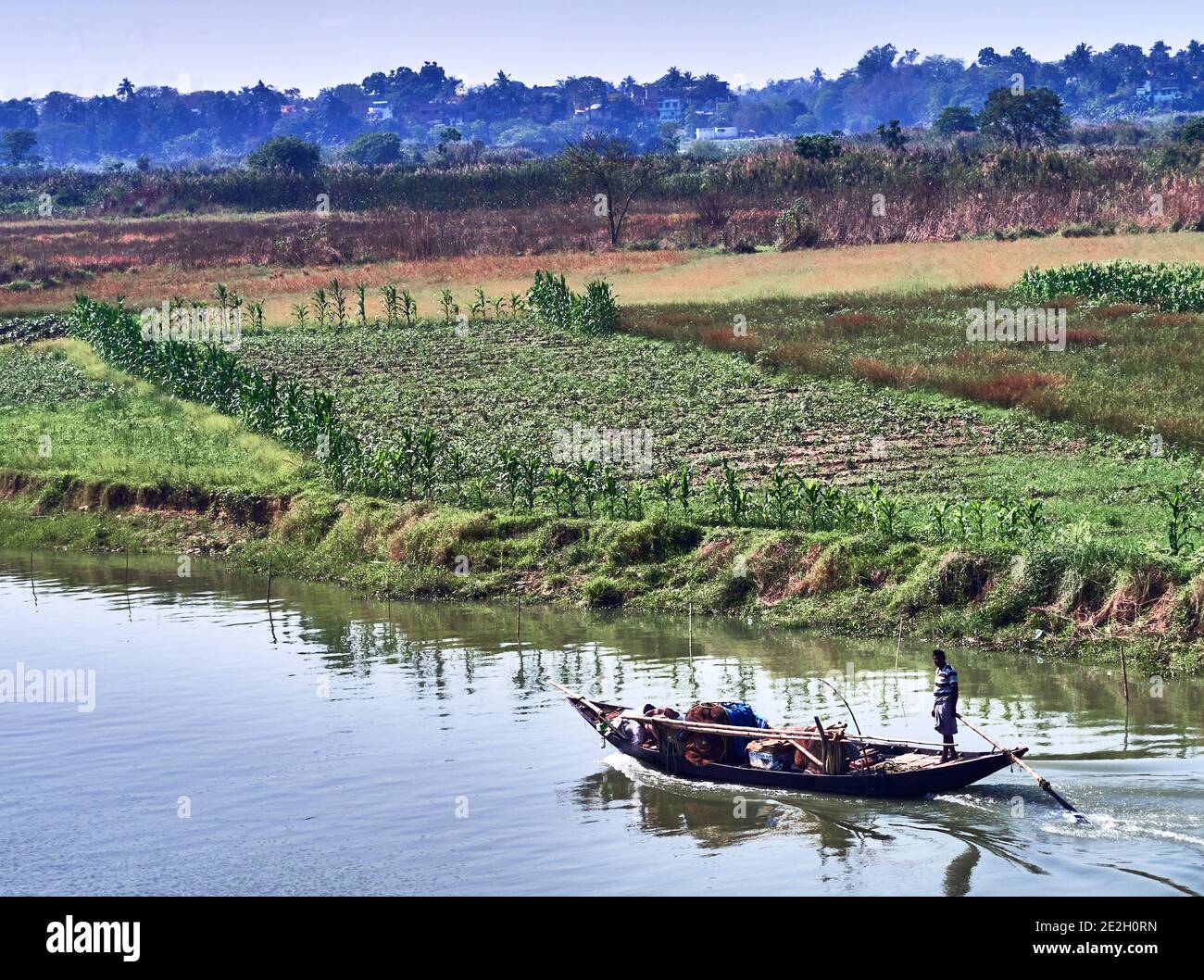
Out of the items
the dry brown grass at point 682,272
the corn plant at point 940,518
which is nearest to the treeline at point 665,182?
the dry brown grass at point 682,272

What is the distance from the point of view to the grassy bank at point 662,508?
28156 millimetres

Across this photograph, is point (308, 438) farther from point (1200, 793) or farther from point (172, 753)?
point (1200, 793)

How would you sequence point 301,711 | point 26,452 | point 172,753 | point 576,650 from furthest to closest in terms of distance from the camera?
point 26,452
point 576,650
point 301,711
point 172,753

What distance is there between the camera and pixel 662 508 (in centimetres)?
3438

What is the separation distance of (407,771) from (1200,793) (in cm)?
1071

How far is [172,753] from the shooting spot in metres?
24.3

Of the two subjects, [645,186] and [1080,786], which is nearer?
[1080,786]

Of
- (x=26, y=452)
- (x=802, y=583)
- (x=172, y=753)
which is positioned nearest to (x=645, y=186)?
(x=26, y=452)

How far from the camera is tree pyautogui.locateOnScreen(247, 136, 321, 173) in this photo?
143750 millimetres

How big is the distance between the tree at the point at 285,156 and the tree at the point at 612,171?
1803 inches

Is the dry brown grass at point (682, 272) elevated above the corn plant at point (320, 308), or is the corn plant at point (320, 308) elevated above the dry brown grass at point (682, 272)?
the dry brown grass at point (682, 272)

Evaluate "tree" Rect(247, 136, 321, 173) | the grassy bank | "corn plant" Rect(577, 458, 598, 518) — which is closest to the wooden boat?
the grassy bank

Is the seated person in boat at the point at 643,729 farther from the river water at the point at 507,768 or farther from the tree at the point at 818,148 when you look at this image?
the tree at the point at 818,148

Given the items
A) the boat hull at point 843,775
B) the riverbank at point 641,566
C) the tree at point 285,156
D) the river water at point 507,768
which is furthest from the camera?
the tree at point 285,156
